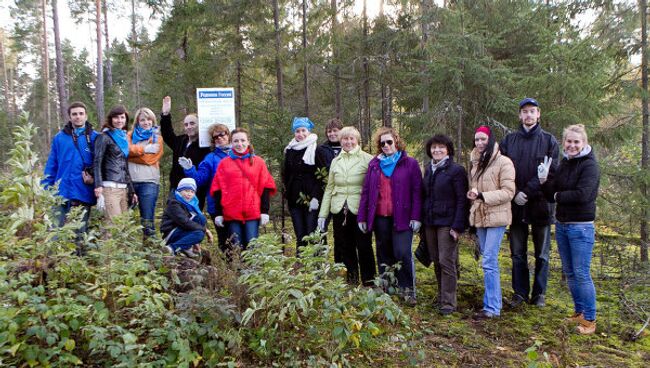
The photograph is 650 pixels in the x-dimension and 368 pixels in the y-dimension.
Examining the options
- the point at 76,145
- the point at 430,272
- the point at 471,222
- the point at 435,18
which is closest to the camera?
the point at 471,222

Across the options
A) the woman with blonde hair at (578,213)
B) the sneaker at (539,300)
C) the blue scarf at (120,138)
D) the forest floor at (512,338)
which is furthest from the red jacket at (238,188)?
the sneaker at (539,300)

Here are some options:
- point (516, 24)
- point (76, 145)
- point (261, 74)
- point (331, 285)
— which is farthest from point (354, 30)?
point (331, 285)

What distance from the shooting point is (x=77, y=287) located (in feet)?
10.5

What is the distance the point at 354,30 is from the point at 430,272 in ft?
→ 33.7

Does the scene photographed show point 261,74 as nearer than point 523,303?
No

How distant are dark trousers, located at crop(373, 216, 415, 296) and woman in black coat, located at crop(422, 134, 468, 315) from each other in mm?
333

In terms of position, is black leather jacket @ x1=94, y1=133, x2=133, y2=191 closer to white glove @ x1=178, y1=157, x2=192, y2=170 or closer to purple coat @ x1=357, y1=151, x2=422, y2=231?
white glove @ x1=178, y1=157, x2=192, y2=170

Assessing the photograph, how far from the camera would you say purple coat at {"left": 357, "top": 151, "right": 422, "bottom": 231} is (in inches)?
198

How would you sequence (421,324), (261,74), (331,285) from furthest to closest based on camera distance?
(261,74) → (421,324) → (331,285)

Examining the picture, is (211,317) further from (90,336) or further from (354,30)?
(354,30)

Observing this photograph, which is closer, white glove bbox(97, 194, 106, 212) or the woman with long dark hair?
white glove bbox(97, 194, 106, 212)

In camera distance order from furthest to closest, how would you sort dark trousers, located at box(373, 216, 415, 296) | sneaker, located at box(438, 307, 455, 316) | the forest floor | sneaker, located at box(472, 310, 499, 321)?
dark trousers, located at box(373, 216, 415, 296), sneaker, located at box(438, 307, 455, 316), sneaker, located at box(472, 310, 499, 321), the forest floor

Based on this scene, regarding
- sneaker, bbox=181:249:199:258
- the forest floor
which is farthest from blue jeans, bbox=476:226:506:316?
sneaker, bbox=181:249:199:258

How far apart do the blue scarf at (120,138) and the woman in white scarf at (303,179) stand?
6.94 ft
